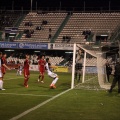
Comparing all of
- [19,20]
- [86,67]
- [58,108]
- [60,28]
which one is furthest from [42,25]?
[58,108]

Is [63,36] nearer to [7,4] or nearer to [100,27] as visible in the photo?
[100,27]

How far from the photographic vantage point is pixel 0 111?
1022cm

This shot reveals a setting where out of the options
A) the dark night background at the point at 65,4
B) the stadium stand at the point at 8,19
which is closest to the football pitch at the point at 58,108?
the stadium stand at the point at 8,19

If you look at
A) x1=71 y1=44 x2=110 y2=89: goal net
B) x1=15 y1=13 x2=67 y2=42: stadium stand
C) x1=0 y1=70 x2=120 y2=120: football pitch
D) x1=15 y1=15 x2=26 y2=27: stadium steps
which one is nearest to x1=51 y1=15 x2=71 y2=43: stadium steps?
x1=15 y1=13 x2=67 y2=42: stadium stand

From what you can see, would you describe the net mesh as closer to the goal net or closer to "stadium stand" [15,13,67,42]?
the goal net

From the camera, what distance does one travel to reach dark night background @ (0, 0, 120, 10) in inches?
2323

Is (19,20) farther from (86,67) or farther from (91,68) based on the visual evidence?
(91,68)

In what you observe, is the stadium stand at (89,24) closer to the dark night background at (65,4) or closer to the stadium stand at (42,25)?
the stadium stand at (42,25)

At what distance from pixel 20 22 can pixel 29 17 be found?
6.95 feet

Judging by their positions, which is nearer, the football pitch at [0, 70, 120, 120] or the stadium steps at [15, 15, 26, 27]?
the football pitch at [0, 70, 120, 120]

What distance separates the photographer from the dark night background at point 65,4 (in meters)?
59.0

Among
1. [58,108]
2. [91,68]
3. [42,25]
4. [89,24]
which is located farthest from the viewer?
[42,25]

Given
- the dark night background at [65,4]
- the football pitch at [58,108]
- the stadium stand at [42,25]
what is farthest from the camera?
the dark night background at [65,4]

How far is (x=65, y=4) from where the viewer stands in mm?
60844
